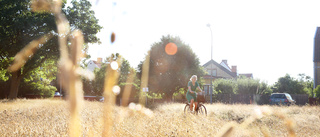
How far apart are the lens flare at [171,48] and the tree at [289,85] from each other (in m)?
26.8

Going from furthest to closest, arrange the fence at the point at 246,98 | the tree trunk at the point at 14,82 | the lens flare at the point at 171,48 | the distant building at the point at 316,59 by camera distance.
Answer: the distant building at the point at 316,59 < the fence at the point at 246,98 < the lens flare at the point at 171,48 < the tree trunk at the point at 14,82

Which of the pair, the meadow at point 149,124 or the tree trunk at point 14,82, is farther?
the tree trunk at point 14,82

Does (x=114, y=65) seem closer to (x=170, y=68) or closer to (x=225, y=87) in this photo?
(x=170, y=68)

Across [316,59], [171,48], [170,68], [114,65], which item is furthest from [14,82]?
[316,59]

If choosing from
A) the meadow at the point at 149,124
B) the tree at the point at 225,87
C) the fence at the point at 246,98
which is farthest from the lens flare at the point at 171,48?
the meadow at the point at 149,124

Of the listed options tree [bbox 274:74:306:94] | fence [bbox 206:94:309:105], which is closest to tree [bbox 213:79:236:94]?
fence [bbox 206:94:309:105]

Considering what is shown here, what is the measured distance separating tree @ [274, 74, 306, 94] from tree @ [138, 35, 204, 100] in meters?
24.1

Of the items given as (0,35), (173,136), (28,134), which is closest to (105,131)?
(173,136)

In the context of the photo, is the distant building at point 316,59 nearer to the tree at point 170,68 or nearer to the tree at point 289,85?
the tree at point 289,85

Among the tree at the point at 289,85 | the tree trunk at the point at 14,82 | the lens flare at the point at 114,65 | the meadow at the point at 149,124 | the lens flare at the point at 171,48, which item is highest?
the lens flare at the point at 171,48

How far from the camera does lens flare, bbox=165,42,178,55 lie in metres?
31.2

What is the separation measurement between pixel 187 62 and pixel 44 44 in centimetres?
1564

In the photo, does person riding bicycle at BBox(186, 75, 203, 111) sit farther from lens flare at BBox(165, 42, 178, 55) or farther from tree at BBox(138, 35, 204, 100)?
lens flare at BBox(165, 42, 178, 55)

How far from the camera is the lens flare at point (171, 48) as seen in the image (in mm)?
31219
